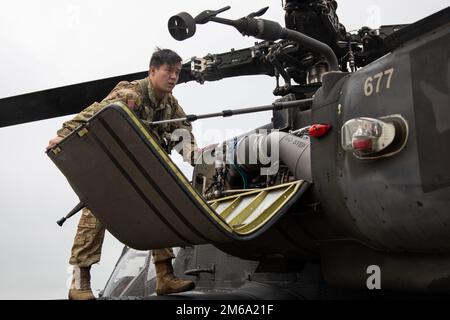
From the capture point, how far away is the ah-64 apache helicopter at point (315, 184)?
83.0 inches

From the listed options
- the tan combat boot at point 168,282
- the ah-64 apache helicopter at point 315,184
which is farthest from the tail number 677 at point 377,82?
the tan combat boot at point 168,282

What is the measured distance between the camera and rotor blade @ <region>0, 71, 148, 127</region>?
4.56 meters

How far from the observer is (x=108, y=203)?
3041 millimetres

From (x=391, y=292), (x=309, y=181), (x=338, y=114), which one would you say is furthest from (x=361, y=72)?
(x=391, y=292)

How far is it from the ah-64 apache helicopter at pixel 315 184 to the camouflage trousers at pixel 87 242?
1.62 ft

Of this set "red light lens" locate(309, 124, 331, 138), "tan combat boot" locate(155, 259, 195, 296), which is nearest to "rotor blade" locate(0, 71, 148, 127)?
"tan combat boot" locate(155, 259, 195, 296)

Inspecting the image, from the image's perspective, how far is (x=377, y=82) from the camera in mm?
2326

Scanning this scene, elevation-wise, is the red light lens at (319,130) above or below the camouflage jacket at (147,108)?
below

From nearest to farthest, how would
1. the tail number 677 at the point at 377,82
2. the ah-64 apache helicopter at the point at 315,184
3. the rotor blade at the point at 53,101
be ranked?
1. the ah-64 apache helicopter at the point at 315,184
2. the tail number 677 at the point at 377,82
3. the rotor blade at the point at 53,101

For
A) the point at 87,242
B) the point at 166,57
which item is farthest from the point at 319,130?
the point at 87,242

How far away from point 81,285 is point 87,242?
0.27 m

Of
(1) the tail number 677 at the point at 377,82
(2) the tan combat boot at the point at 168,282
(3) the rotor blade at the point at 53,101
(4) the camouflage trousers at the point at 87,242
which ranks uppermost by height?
(3) the rotor blade at the point at 53,101

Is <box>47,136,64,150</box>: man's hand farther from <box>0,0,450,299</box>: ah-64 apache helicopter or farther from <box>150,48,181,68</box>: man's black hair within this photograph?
<box>150,48,181,68</box>: man's black hair

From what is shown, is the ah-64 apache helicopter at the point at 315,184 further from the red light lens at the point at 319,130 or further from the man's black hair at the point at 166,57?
the man's black hair at the point at 166,57
